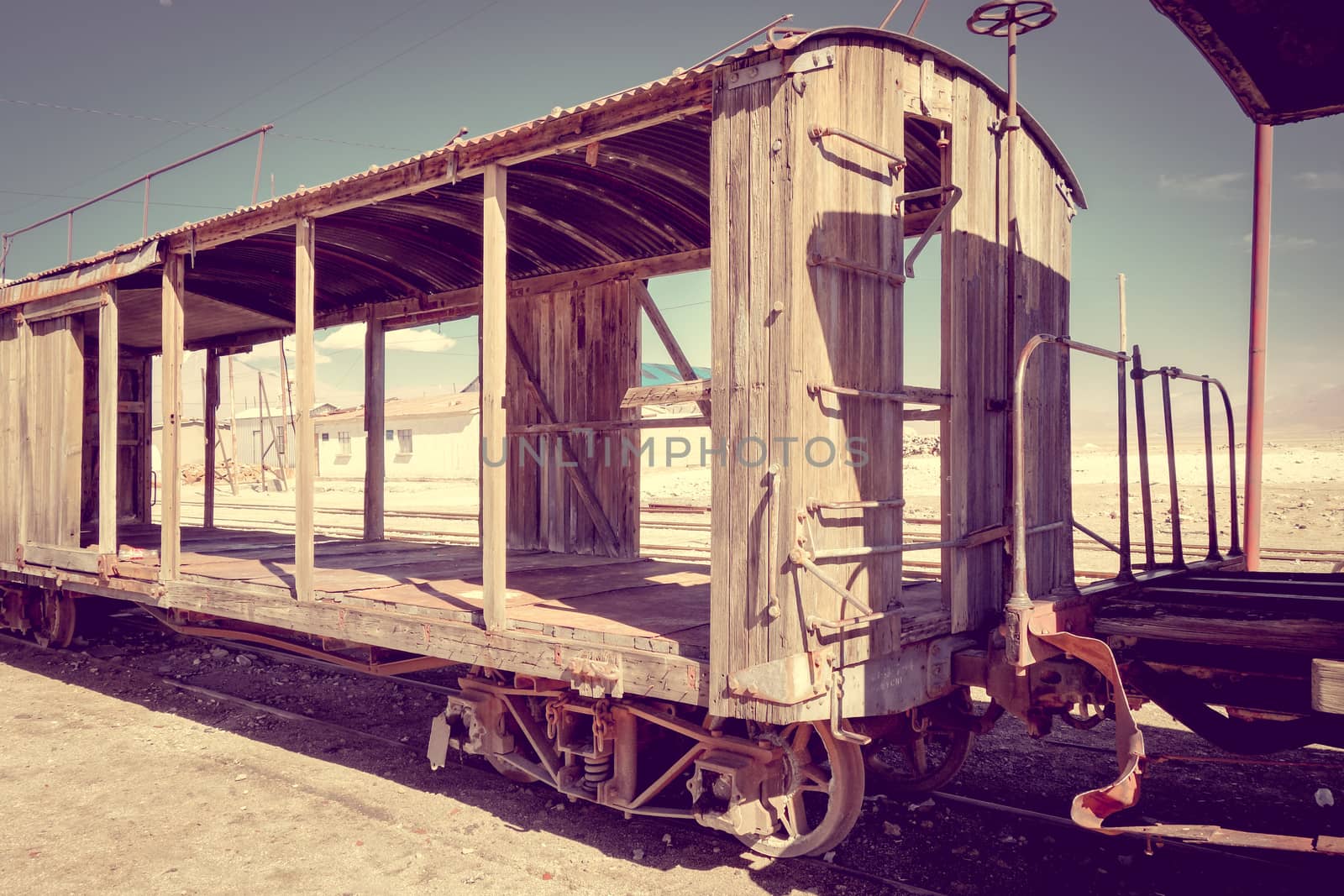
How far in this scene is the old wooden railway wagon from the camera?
4004 mm

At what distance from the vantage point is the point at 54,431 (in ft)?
28.7

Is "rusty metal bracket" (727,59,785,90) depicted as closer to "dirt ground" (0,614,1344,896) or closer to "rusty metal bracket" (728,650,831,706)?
"rusty metal bracket" (728,650,831,706)

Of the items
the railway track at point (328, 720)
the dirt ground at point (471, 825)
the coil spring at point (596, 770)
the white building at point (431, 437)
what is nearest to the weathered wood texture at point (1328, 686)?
the dirt ground at point (471, 825)

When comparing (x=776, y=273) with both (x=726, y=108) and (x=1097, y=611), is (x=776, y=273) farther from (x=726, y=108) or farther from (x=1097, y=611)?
(x=1097, y=611)

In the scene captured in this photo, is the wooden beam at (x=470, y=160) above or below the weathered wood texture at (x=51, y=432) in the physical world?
above

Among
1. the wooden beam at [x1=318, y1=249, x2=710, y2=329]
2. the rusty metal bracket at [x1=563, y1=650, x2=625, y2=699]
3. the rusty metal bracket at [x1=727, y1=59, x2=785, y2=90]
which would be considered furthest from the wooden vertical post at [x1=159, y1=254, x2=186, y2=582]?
the rusty metal bracket at [x1=727, y1=59, x2=785, y2=90]

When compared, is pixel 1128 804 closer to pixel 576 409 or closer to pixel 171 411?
pixel 576 409

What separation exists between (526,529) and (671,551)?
5332 millimetres

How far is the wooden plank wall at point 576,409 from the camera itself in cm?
841

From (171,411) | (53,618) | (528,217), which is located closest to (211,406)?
(53,618)

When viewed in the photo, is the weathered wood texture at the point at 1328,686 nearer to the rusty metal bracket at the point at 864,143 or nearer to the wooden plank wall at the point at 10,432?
the rusty metal bracket at the point at 864,143

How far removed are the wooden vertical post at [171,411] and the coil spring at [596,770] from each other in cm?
414

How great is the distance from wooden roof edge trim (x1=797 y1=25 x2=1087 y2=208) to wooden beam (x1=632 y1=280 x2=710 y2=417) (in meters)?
2.48

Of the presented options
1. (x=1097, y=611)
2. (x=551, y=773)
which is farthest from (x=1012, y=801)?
(x=551, y=773)
